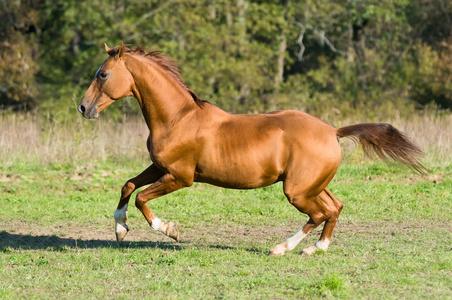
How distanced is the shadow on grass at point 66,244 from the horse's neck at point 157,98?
148 centimetres

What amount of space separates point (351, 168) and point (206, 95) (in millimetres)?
13369

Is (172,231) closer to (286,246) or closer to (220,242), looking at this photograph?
(220,242)

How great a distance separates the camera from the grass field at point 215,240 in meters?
5.22

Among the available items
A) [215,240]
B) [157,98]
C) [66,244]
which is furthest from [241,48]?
[157,98]

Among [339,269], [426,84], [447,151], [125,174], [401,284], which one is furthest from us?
[426,84]

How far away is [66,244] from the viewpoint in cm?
726

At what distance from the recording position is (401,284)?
17.1 feet

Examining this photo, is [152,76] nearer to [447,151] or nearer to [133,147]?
[133,147]

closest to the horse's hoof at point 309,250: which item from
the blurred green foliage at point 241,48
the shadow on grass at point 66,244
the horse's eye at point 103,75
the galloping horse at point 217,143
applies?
the galloping horse at point 217,143

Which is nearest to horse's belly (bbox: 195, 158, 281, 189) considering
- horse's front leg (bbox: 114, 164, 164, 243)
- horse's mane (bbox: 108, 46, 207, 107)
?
horse's front leg (bbox: 114, 164, 164, 243)

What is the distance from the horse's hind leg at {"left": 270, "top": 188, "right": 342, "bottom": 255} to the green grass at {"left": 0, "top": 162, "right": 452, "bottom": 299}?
138 mm

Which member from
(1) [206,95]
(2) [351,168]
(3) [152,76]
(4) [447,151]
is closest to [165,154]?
(3) [152,76]

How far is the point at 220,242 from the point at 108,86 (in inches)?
93.1

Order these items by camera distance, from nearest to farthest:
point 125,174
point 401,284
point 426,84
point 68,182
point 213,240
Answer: point 401,284, point 213,240, point 68,182, point 125,174, point 426,84
